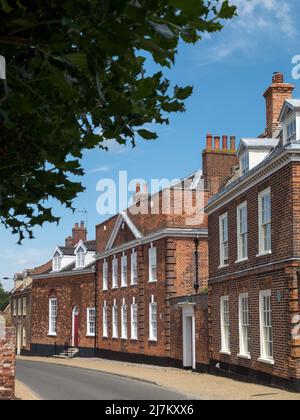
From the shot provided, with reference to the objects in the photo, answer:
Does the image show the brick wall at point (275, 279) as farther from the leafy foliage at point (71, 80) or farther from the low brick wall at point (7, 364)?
the leafy foliage at point (71, 80)

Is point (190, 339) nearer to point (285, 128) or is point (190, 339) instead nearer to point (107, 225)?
point (285, 128)

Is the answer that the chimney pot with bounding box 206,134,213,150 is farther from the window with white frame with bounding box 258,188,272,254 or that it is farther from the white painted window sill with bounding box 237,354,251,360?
the white painted window sill with bounding box 237,354,251,360

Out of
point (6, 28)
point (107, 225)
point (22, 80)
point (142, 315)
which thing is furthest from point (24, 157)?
point (107, 225)

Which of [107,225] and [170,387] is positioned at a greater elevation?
[107,225]

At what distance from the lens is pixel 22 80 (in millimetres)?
3154

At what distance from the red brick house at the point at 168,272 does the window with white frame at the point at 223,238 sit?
3.24 meters

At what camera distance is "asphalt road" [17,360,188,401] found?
63.6 feet

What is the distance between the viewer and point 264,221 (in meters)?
22.4

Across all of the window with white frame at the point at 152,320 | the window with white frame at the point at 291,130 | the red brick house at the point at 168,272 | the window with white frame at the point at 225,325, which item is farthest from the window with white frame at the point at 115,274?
the window with white frame at the point at 291,130

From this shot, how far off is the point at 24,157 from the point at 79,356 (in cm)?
4662

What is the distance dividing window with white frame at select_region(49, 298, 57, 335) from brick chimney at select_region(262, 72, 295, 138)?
30.7 meters

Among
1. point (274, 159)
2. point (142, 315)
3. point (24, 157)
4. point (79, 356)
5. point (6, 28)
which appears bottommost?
point (79, 356)

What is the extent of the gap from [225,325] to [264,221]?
6037 mm

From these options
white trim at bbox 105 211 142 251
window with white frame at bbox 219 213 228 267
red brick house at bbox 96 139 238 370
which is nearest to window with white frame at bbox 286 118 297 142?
window with white frame at bbox 219 213 228 267
